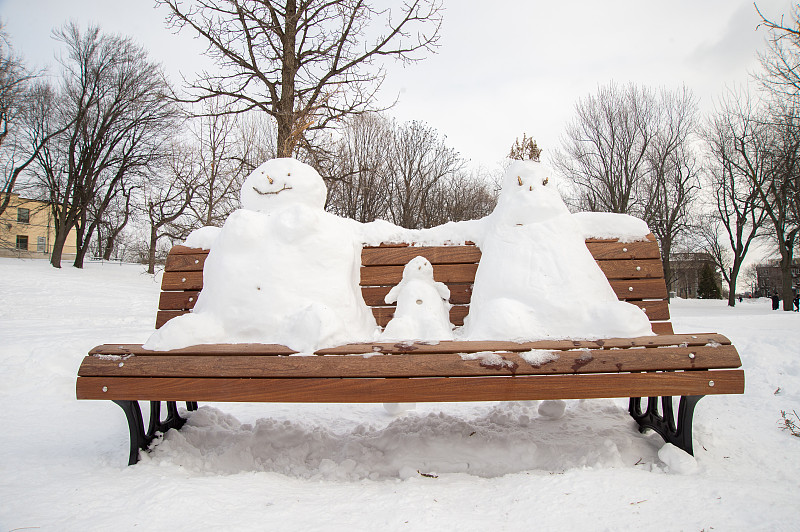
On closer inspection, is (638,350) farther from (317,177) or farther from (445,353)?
(317,177)

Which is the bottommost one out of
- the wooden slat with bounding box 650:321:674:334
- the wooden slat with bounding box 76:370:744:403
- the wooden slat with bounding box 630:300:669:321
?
the wooden slat with bounding box 76:370:744:403

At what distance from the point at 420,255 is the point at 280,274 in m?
0.87

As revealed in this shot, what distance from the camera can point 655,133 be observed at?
15.2 m

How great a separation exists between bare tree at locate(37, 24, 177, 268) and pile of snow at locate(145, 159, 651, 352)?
58.9ft

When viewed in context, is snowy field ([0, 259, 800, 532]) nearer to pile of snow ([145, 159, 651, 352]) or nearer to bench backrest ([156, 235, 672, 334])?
pile of snow ([145, 159, 651, 352])

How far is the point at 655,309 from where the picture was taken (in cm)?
243

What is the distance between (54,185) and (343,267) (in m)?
21.0

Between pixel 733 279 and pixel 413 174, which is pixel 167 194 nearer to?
pixel 413 174

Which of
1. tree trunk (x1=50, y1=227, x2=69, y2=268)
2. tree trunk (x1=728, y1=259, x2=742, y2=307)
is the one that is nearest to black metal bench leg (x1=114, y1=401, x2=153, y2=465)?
tree trunk (x1=50, y1=227, x2=69, y2=268)

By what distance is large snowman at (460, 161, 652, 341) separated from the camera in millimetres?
2055

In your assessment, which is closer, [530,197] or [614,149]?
[530,197]

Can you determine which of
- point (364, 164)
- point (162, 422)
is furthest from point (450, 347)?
point (364, 164)

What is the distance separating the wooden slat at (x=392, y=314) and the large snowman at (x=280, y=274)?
64mm

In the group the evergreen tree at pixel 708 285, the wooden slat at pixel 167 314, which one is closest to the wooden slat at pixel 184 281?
the wooden slat at pixel 167 314
